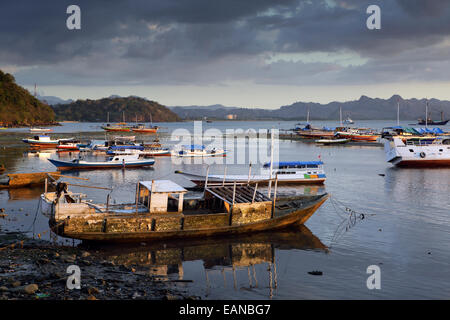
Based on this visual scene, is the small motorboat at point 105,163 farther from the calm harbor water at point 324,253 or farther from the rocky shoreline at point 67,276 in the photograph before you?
the rocky shoreline at point 67,276

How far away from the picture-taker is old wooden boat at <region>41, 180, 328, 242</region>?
20.2 m

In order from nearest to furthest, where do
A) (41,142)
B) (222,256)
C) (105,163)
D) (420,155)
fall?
1. (222,256)
2. (105,163)
3. (420,155)
4. (41,142)

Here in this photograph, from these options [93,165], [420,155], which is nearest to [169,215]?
[93,165]

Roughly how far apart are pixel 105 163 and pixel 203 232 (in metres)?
35.4

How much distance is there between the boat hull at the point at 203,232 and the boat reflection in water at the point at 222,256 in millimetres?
356

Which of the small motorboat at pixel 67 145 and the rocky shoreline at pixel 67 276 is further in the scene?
the small motorboat at pixel 67 145

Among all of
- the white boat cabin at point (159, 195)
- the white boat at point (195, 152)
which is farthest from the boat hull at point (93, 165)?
the white boat cabin at point (159, 195)

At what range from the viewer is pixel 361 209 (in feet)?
104

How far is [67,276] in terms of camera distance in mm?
15539

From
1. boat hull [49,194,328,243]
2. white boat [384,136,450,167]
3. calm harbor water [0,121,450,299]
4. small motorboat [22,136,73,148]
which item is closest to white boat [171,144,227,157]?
small motorboat [22,136,73,148]

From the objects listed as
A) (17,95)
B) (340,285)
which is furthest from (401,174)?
(17,95)

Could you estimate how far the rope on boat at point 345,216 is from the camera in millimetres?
24906

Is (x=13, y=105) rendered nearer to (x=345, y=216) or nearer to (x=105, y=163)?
(x=105, y=163)
